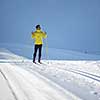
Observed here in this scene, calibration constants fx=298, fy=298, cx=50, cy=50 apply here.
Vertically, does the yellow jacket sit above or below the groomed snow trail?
above

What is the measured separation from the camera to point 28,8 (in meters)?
43.7

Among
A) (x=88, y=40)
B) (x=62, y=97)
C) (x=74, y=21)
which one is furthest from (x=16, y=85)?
(x=74, y=21)

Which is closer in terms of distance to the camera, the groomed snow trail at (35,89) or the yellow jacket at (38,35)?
the groomed snow trail at (35,89)

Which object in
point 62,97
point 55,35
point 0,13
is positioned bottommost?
point 62,97

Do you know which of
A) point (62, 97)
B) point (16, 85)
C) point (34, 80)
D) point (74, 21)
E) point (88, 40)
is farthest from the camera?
point (74, 21)

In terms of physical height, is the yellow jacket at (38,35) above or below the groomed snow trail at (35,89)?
above

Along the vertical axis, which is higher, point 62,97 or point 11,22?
point 11,22

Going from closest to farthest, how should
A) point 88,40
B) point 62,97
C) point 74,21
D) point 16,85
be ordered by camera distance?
point 62,97, point 16,85, point 88,40, point 74,21

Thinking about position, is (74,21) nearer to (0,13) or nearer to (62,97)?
(0,13)

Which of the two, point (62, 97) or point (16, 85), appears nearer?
point (62, 97)

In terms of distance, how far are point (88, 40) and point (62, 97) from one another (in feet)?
116

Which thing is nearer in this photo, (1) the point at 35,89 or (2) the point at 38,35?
(1) the point at 35,89

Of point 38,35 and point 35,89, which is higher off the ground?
point 38,35

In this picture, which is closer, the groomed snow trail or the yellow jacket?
the groomed snow trail
